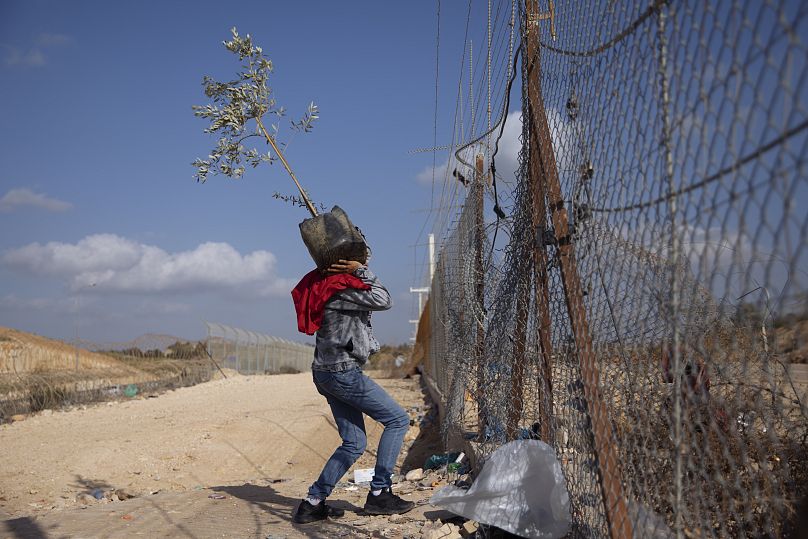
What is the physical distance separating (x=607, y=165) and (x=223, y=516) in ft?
10.9

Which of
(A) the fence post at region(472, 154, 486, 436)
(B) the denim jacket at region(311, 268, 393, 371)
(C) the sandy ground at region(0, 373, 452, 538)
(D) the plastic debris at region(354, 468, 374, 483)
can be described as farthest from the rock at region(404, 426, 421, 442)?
(B) the denim jacket at region(311, 268, 393, 371)

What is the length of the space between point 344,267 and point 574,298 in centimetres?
190

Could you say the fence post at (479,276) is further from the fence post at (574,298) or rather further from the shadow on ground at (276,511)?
the fence post at (574,298)

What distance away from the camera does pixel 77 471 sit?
7453 millimetres

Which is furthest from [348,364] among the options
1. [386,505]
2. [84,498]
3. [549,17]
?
[84,498]

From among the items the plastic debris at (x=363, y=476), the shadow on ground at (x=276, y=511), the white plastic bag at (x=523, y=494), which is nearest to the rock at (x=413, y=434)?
the plastic debris at (x=363, y=476)

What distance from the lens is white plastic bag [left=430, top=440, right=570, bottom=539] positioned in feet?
9.32

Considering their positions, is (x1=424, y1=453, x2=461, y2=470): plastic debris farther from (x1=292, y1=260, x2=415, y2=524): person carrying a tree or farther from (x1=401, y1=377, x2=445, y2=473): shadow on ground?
(x1=292, y1=260, x2=415, y2=524): person carrying a tree

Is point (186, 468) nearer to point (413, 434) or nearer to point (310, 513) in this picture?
point (413, 434)

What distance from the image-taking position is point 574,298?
2.58 metres

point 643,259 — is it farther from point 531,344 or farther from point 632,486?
point 531,344

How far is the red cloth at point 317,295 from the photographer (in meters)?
4.18

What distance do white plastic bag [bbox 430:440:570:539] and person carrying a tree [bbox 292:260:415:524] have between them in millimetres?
1119

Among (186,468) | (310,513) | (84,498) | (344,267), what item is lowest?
(84,498)
